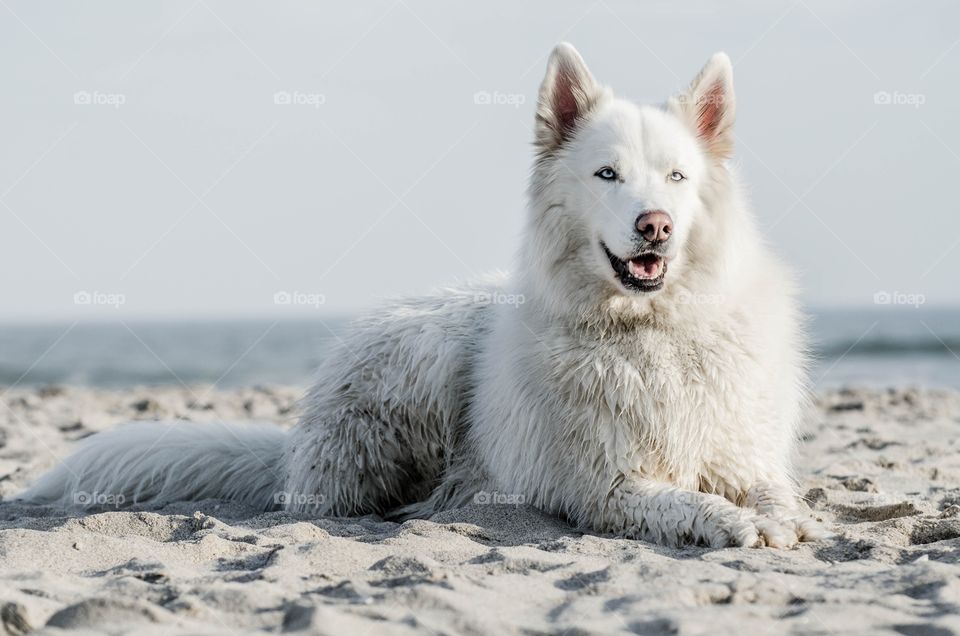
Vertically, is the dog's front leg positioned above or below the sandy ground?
above

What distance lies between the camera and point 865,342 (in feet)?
98.1

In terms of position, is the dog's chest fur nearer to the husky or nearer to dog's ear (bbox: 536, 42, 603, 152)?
the husky

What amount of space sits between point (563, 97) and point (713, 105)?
0.75 metres

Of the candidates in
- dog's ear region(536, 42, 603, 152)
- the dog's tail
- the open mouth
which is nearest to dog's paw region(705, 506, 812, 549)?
the open mouth

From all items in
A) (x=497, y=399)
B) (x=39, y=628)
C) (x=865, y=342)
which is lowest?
(x=39, y=628)

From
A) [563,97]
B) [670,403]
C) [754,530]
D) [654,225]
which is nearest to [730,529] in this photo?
[754,530]

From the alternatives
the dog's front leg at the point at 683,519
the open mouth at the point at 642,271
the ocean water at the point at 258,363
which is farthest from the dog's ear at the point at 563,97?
the ocean water at the point at 258,363

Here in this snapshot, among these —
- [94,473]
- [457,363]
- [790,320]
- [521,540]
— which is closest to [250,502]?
[94,473]

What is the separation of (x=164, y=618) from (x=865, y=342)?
29969 millimetres

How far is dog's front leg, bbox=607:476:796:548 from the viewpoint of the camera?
401 centimetres

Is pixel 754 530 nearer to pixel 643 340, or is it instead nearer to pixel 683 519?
pixel 683 519

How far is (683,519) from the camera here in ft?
13.8

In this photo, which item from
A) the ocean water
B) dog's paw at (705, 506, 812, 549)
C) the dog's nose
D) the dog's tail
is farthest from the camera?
the ocean water

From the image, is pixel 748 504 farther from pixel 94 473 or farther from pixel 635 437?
pixel 94 473
